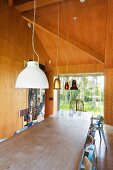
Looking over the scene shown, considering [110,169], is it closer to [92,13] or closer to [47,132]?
[47,132]

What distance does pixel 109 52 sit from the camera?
18.0 feet

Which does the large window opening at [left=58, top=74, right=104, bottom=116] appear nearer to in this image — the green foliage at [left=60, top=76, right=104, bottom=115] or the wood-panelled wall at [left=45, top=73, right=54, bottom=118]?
the green foliage at [left=60, top=76, right=104, bottom=115]

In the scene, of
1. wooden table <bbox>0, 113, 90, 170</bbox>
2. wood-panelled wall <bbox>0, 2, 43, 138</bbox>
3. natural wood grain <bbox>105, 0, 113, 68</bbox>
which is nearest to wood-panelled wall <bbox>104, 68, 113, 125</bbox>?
natural wood grain <bbox>105, 0, 113, 68</bbox>

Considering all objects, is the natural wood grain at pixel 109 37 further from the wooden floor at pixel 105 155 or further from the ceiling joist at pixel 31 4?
the wooden floor at pixel 105 155

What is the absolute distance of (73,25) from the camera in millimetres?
4988

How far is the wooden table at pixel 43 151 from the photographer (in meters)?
1.44

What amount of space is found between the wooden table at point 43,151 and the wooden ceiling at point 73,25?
350 cm

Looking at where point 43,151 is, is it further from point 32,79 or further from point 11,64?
point 11,64

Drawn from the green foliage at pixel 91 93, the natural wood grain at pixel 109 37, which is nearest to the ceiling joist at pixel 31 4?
the natural wood grain at pixel 109 37

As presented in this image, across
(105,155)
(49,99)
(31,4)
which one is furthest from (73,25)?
(105,155)

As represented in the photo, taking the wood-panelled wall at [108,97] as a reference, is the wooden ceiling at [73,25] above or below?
above

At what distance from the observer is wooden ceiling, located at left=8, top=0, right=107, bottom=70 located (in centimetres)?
427

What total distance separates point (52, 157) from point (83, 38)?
4644mm

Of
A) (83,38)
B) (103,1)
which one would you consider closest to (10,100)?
(83,38)
